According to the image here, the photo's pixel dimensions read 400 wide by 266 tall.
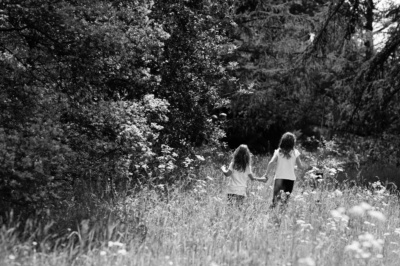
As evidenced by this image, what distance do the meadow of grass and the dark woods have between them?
0.87 m

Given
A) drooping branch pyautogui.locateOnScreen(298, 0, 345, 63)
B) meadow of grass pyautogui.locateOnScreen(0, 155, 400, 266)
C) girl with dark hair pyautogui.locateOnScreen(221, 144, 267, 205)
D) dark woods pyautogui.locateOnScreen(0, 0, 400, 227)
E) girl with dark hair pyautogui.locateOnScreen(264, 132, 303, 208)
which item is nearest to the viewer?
meadow of grass pyautogui.locateOnScreen(0, 155, 400, 266)

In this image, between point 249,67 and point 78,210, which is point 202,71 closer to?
point 249,67

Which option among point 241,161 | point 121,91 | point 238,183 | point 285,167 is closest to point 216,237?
point 238,183

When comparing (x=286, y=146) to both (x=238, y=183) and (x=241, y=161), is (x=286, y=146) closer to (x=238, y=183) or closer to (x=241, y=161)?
(x=241, y=161)

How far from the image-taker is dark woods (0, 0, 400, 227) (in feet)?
24.4

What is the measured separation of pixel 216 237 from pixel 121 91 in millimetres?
6188

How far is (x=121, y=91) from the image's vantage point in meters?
12.0

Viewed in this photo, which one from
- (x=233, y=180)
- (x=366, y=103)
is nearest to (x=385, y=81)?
(x=366, y=103)

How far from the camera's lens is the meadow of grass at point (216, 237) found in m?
5.23

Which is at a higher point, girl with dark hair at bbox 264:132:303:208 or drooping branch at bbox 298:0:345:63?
drooping branch at bbox 298:0:345:63

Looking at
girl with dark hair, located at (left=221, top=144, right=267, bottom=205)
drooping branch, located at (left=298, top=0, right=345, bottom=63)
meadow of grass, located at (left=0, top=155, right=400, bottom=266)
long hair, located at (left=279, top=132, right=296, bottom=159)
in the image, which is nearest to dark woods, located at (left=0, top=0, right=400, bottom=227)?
drooping branch, located at (left=298, top=0, right=345, bottom=63)

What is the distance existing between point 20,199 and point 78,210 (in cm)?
110

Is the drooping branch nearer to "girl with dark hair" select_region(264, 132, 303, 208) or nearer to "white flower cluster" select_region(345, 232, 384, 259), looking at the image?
"girl with dark hair" select_region(264, 132, 303, 208)

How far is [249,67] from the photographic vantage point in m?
22.3
